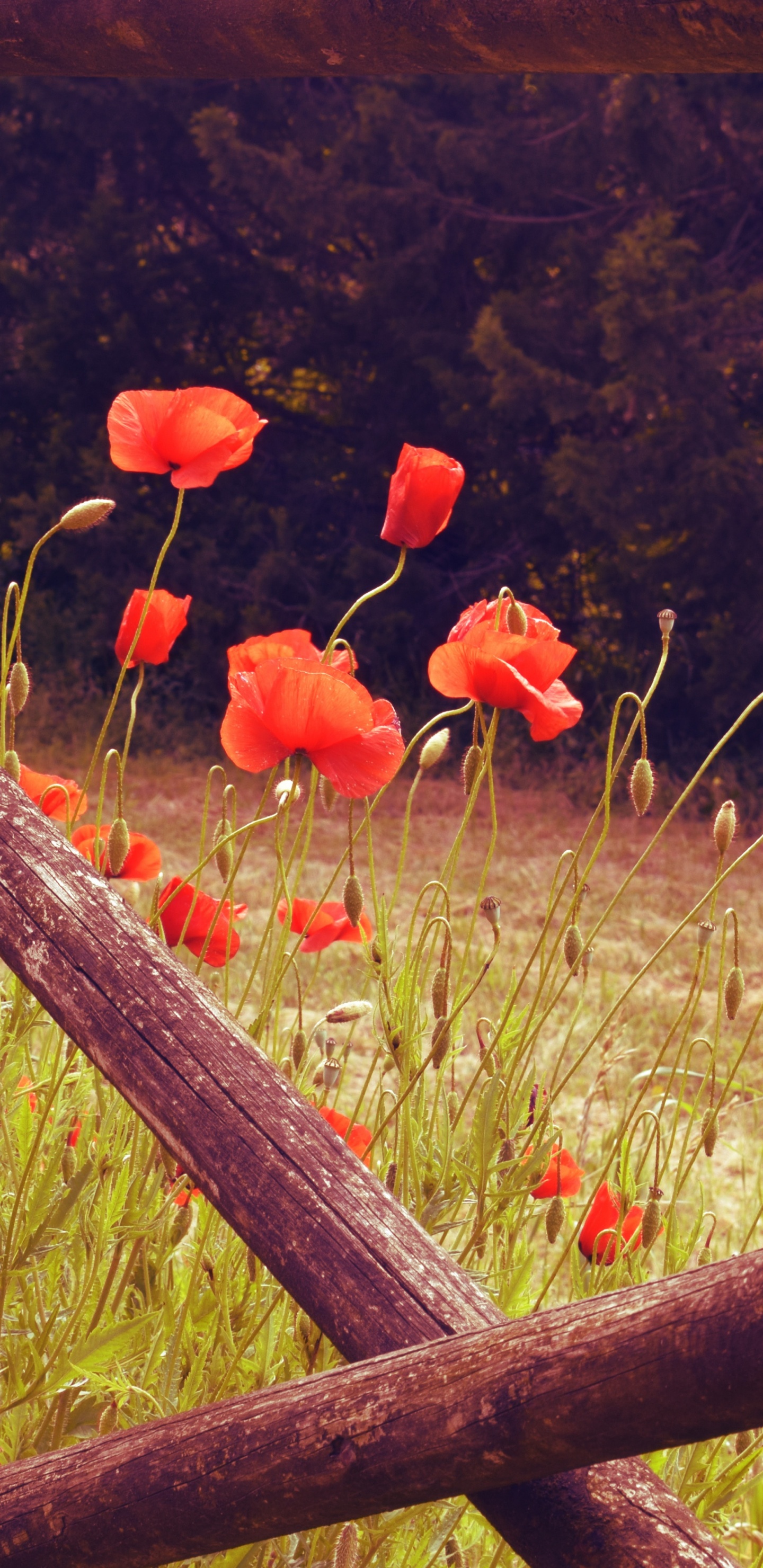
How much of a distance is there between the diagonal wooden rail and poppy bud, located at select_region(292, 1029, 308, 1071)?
0.25m

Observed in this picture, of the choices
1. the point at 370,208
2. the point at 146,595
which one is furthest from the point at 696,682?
the point at 146,595

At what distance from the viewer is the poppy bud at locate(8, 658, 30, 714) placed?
0.90 meters

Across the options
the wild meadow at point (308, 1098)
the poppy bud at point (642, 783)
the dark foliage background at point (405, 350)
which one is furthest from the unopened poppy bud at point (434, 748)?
the dark foliage background at point (405, 350)

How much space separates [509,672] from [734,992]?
285 millimetres

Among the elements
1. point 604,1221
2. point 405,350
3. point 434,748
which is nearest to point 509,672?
point 434,748

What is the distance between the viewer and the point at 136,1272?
100 centimetres

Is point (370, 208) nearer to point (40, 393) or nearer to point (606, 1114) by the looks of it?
point (40, 393)

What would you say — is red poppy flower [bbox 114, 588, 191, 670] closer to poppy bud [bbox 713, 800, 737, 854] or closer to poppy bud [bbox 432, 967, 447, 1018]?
poppy bud [bbox 432, 967, 447, 1018]

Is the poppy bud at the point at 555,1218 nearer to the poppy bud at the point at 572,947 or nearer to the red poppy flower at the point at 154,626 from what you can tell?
the poppy bud at the point at 572,947

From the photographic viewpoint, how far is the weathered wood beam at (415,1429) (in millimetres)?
400

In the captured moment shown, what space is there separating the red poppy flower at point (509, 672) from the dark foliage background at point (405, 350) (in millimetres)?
4804

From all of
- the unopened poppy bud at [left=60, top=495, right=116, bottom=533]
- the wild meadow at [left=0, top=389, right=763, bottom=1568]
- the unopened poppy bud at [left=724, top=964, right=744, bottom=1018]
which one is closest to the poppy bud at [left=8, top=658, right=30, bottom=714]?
the wild meadow at [left=0, top=389, right=763, bottom=1568]

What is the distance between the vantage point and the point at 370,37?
0.83 meters

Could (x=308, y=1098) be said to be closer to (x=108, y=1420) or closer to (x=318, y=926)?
(x=318, y=926)
